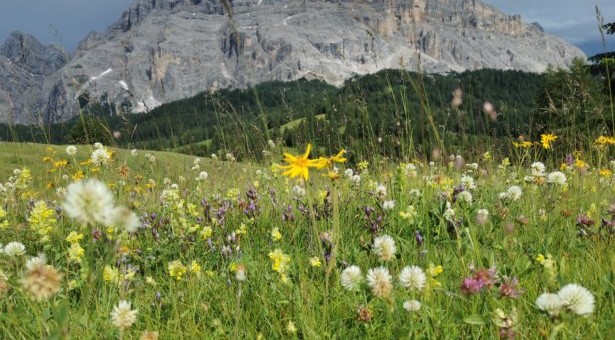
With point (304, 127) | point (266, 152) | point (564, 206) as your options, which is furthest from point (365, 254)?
point (304, 127)

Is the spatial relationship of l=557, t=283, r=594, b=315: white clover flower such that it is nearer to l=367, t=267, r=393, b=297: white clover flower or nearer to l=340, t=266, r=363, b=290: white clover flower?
l=367, t=267, r=393, b=297: white clover flower

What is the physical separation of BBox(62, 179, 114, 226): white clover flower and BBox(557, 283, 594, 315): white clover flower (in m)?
1.24

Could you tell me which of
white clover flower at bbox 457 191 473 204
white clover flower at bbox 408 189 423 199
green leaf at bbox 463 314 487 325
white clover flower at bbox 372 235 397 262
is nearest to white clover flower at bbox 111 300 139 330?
white clover flower at bbox 372 235 397 262

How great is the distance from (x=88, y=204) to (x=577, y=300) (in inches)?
52.0

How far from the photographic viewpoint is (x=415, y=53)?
433cm

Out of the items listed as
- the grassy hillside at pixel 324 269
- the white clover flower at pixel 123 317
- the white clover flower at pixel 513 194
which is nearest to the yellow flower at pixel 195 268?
the grassy hillside at pixel 324 269

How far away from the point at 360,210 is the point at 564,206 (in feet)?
5.49

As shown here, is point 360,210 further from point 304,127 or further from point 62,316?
point 304,127

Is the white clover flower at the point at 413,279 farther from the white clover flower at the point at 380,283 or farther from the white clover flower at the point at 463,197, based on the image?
the white clover flower at the point at 463,197

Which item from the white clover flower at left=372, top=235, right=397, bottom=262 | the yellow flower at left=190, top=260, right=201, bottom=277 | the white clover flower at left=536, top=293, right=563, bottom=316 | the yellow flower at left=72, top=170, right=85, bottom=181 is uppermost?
the white clover flower at left=536, top=293, right=563, bottom=316

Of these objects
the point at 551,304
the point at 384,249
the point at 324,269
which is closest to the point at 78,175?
the point at 324,269

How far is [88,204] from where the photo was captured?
1.06 m

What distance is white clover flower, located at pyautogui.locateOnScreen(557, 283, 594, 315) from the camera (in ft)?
4.55

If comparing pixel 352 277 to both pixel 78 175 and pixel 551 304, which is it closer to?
pixel 551 304
